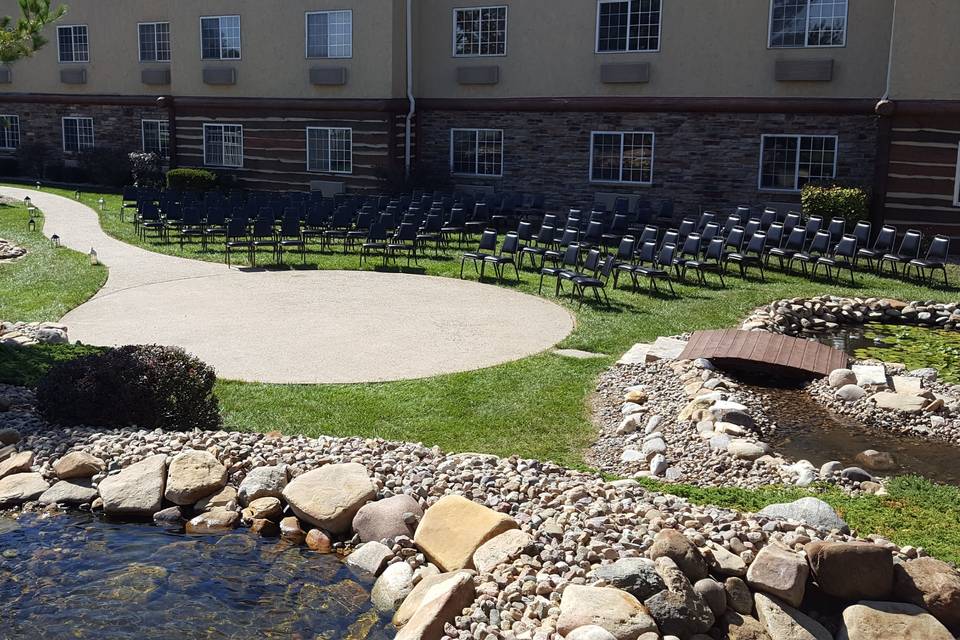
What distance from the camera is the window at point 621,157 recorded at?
25.9m

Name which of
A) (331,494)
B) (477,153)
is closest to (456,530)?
(331,494)

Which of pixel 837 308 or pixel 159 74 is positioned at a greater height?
pixel 159 74

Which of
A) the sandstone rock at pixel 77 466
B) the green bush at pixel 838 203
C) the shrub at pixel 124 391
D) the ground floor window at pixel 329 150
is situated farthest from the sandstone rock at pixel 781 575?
the ground floor window at pixel 329 150

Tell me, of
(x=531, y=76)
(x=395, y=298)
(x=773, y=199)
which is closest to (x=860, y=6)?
(x=773, y=199)

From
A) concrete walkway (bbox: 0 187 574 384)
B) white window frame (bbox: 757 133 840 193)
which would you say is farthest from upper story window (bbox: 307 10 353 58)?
white window frame (bbox: 757 133 840 193)

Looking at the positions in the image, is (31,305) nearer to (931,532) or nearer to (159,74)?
(931,532)

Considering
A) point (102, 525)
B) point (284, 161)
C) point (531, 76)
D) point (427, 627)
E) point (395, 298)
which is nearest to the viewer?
point (427, 627)

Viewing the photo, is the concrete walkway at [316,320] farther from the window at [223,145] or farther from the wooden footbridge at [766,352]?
the window at [223,145]

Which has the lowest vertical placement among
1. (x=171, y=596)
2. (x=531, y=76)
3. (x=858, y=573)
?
(x=171, y=596)

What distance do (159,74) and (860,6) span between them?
881 inches

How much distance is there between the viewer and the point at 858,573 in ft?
20.4

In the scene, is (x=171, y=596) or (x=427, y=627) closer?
(x=427, y=627)

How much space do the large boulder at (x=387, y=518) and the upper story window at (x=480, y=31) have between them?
2174 cm

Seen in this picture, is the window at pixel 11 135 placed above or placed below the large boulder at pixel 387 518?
above
